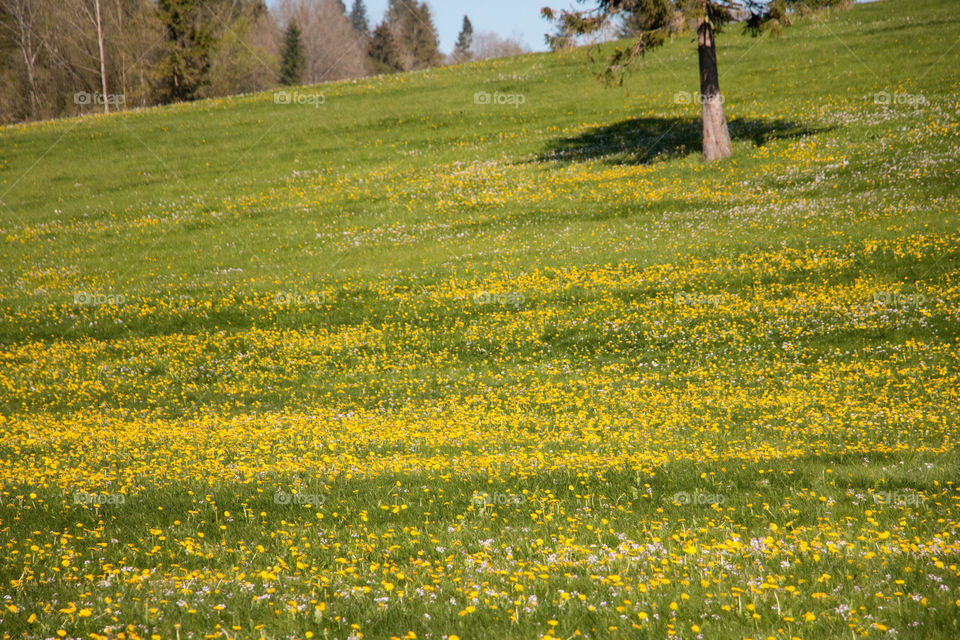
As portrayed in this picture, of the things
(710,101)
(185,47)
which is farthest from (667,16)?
(185,47)

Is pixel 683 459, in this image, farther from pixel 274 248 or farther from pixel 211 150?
pixel 211 150

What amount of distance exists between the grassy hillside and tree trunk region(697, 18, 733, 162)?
950 mm

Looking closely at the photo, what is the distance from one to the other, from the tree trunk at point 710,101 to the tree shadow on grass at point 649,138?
1.55 metres

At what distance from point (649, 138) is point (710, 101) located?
19.3 feet

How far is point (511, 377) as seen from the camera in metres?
14.2

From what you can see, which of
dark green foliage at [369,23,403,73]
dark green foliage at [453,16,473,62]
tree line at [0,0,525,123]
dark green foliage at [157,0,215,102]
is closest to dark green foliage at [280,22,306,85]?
tree line at [0,0,525,123]

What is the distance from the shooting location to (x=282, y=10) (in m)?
107

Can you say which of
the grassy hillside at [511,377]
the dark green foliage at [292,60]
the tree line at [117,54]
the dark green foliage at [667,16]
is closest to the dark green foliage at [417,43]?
the dark green foliage at [292,60]

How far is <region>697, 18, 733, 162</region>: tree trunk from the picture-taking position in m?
25.9

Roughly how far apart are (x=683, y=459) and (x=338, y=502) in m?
4.81

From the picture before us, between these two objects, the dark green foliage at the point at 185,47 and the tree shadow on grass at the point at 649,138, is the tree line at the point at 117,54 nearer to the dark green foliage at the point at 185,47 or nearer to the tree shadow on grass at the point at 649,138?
the dark green foliage at the point at 185,47

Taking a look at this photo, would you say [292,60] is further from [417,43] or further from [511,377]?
[511,377]

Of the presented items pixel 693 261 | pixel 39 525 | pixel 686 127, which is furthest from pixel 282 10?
pixel 39 525

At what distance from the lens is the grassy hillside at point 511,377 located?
5406mm
